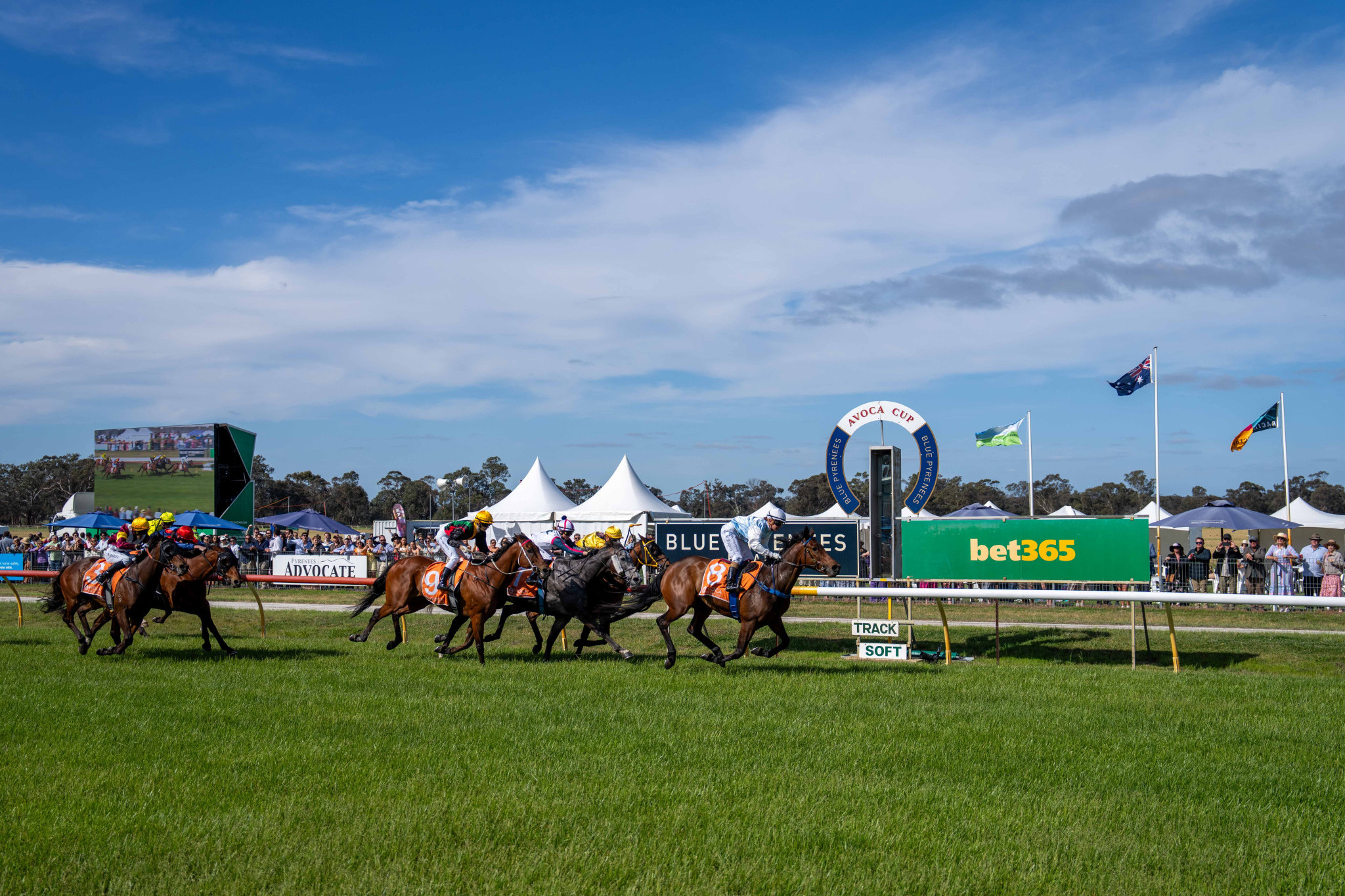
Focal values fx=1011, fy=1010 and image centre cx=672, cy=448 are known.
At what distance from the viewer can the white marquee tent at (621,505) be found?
1329 inches

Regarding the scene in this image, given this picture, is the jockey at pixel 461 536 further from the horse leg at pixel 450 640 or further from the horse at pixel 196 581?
the horse at pixel 196 581

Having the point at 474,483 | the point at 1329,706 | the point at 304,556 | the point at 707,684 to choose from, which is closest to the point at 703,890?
the point at 707,684

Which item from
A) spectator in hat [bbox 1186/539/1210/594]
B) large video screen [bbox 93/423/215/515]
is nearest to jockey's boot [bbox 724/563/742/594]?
spectator in hat [bbox 1186/539/1210/594]

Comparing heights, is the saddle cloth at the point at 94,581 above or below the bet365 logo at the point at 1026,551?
below

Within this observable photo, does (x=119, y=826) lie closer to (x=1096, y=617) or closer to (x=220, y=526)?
(x=1096, y=617)

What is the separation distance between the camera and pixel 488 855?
4.77 metres

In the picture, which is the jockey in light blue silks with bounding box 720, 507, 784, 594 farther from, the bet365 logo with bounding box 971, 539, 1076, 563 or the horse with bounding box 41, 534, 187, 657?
the horse with bounding box 41, 534, 187, 657

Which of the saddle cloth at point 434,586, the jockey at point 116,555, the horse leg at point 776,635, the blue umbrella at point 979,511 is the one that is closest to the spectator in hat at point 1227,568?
the blue umbrella at point 979,511

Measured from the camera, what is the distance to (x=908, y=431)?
55.4 feet

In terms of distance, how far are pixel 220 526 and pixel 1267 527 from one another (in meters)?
30.0

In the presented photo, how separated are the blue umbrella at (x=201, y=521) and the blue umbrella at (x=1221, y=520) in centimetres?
2713

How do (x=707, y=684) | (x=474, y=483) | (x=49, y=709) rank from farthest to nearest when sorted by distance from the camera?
(x=474, y=483) < (x=707, y=684) < (x=49, y=709)

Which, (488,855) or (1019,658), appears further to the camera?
(1019,658)

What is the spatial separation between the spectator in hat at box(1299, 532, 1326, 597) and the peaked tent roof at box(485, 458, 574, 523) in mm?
23032
